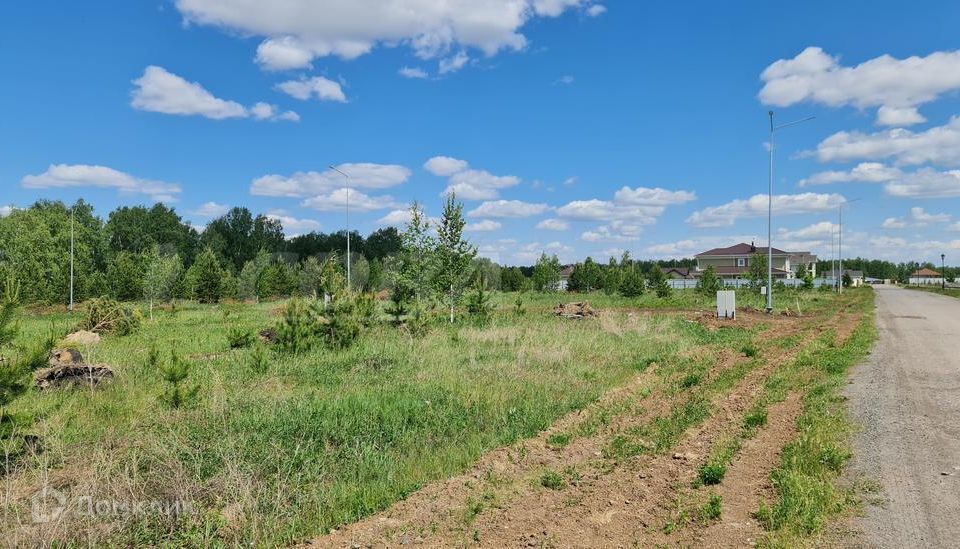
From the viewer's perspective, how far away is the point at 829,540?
3.90 meters

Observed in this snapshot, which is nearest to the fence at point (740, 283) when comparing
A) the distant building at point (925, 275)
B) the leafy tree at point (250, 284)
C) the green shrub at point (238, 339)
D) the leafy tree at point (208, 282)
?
the leafy tree at point (250, 284)

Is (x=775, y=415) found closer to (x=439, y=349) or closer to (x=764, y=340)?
(x=439, y=349)

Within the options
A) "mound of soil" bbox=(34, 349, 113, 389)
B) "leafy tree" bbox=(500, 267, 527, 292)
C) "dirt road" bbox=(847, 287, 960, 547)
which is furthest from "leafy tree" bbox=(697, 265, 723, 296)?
"mound of soil" bbox=(34, 349, 113, 389)

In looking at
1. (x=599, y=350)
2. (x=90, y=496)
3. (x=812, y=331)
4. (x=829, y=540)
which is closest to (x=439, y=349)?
(x=599, y=350)

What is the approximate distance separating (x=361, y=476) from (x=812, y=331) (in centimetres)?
1569

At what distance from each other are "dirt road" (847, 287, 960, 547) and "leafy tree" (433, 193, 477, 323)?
507 inches

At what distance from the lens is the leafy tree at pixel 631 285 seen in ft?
133

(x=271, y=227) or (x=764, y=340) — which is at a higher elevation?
(x=271, y=227)

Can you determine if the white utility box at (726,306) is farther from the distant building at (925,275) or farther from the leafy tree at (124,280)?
the distant building at (925,275)

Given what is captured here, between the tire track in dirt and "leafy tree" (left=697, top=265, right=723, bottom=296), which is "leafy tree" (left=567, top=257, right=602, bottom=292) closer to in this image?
"leafy tree" (left=697, top=265, right=723, bottom=296)

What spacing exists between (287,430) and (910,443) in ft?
23.5

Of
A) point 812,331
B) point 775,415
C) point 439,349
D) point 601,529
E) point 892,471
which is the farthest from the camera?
point 812,331

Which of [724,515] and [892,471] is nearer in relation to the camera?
[724,515]

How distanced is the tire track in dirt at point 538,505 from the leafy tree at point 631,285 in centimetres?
3507
